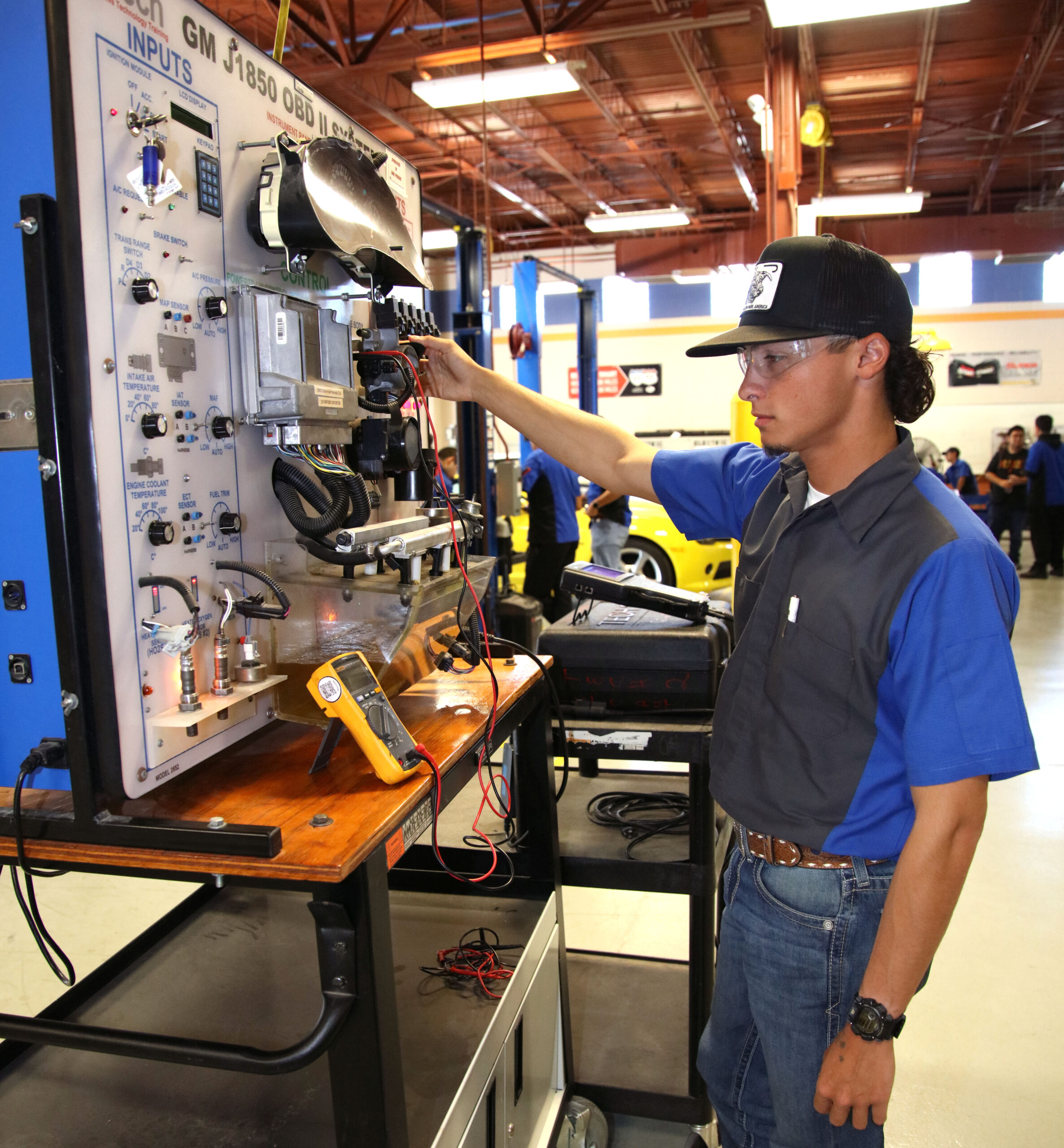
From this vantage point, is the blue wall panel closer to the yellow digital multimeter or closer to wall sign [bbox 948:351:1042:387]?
wall sign [bbox 948:351:1042:387]

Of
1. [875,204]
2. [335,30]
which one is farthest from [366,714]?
[875,204]

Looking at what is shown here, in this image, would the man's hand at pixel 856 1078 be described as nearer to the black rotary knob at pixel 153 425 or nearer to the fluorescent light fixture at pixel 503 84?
the black rotary knob at pixel 153 425

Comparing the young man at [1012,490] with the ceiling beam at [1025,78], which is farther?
the young man at [1012,490]

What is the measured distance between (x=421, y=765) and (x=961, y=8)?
8307mm

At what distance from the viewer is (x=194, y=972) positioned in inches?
69.5

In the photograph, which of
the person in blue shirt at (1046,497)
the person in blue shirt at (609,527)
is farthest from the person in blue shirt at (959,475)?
the person in blue shirt at (609,527)

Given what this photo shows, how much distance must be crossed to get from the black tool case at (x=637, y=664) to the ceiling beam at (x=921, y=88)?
22.4 ft

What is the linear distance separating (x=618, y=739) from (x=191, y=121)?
1.41m

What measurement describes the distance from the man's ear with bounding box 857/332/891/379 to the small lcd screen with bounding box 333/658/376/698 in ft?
2.74

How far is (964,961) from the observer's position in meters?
2.71

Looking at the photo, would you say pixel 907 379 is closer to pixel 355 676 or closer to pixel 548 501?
pixel 355 676

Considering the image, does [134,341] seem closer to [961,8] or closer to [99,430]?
[99,430]

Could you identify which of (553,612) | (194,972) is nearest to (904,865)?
(194,972)

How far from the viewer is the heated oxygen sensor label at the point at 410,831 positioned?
3.80 ft
